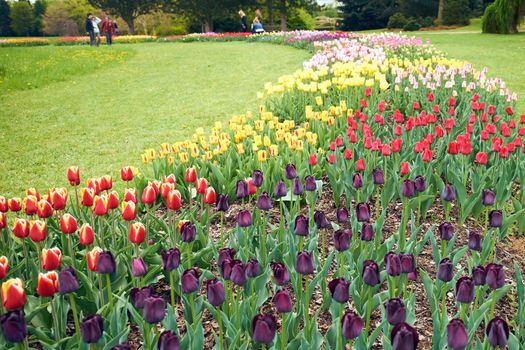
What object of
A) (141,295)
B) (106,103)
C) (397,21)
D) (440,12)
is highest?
(440,12)

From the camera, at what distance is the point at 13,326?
5.73ft

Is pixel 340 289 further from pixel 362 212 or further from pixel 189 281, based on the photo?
pixel 362 212

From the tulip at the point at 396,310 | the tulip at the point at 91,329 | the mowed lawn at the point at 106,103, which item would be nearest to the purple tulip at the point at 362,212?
the tulip at the point at 396,310

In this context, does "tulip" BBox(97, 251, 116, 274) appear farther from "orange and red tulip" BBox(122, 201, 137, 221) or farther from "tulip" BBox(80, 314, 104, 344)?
"orange and red tulip" BBox(122, 201, 137, 221)

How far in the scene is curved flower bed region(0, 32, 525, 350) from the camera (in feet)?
7.14

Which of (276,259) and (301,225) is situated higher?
(301,225)

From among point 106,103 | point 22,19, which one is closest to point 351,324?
point 106,103

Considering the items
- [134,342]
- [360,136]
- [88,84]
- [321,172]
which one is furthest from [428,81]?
[88,84]

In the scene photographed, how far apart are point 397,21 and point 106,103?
118 ft

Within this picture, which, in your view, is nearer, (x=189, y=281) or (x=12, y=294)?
(x=12, y=294)

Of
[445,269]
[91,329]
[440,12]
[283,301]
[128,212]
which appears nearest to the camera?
[91,329]

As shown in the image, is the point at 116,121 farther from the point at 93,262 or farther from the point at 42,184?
the point at 93,262

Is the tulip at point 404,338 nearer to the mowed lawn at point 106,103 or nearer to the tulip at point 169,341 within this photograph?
the tulip at point 169,341

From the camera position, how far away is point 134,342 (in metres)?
2.86
